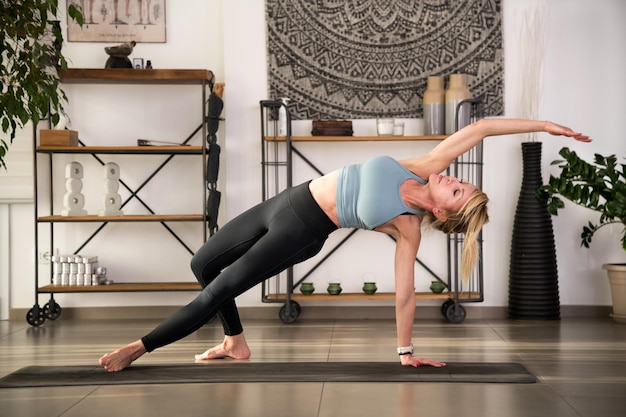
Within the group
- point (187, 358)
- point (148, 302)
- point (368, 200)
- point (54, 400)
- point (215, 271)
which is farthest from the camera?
point (148, 302)

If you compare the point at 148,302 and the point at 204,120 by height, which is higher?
the point at 204,120

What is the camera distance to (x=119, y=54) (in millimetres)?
5477

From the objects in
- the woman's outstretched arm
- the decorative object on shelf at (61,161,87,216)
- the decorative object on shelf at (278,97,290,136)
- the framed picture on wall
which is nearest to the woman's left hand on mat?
the woman's outstretched arm

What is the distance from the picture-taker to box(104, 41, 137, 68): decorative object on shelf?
5.46 metres

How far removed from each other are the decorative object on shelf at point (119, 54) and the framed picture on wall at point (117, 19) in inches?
10.9

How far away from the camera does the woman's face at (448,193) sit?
3523 mm

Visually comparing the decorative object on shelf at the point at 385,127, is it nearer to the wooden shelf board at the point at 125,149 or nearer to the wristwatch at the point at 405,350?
the wooden shelf board at the point at 125,149

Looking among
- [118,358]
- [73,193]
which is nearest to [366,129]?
[73,193]

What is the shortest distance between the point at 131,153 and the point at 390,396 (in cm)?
300

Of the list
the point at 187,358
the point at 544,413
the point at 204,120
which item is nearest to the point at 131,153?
the point at 204,120

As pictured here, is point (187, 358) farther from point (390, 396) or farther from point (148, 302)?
point (148, 302)

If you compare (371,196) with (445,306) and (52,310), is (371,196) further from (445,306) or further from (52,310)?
(52,310)

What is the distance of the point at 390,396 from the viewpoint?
315cm

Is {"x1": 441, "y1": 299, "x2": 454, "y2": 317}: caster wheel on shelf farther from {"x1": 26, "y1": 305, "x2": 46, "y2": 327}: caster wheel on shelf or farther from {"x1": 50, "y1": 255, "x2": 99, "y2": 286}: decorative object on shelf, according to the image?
{"x1": 26, "y1": 305, "x2": 46, "y2": 327}: caster wheel on shelf
